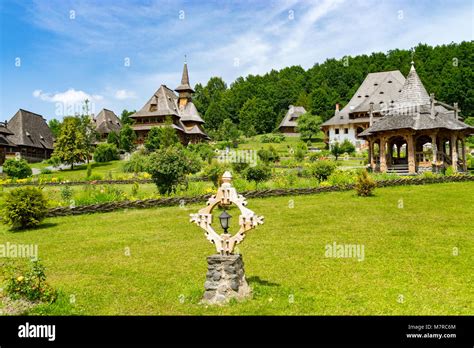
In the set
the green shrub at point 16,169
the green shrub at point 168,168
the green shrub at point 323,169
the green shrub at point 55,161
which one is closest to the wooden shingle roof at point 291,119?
the green shrub at point 55,161

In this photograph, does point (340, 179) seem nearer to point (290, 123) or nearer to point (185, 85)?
point (185, 85)

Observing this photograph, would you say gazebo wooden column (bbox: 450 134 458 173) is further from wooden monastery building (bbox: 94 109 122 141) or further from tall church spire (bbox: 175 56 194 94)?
wooden monastery building (bbox: 94 109 122 141)

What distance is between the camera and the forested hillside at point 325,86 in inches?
2904

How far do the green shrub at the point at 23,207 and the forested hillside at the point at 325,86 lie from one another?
206ft

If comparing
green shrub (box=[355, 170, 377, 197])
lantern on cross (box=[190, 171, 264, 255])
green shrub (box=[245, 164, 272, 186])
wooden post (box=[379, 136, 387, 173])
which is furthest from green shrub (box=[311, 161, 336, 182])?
lantern on cross (box=[190, 171, 264, 255])

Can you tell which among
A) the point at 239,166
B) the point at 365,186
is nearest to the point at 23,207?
the point at 239,166

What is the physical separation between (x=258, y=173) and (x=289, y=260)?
44.5 ft

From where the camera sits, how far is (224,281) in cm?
744

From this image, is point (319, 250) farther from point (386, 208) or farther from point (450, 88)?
point (450, 88)

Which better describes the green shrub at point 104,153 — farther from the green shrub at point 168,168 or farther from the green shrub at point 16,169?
the green shrub at point 168,168

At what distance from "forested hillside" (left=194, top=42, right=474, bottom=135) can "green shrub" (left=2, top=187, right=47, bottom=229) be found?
62871 mm

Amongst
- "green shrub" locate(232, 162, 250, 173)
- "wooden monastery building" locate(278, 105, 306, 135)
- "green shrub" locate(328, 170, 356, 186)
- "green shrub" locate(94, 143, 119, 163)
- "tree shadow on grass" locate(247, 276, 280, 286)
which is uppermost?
"wooden monastery building" locate(278, 105, 306, 135)

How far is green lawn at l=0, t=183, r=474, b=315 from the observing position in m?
7.18

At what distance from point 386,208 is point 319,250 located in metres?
7.10
